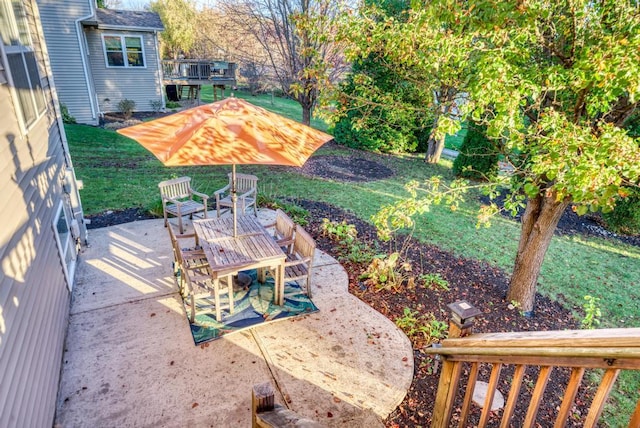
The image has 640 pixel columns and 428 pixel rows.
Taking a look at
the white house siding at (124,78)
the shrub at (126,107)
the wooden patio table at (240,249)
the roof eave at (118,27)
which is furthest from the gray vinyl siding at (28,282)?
the white house siding at (124,78)

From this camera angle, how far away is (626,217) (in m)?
8.98

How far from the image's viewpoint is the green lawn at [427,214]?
21.5ft

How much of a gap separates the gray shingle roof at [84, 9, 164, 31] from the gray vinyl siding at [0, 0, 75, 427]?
1454 centimetres

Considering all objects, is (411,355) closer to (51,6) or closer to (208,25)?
(51,6)

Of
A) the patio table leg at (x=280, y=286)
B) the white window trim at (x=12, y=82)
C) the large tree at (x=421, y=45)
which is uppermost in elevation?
the large tree at (x=421, y=45)

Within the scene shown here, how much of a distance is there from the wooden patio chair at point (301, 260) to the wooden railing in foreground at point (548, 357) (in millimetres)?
2711

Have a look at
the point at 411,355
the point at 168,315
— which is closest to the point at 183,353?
the point at 168,315

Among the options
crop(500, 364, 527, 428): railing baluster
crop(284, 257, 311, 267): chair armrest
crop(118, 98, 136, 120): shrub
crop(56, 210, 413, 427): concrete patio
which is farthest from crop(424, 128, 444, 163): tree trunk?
crop(118, 98, 136, 120): shrub

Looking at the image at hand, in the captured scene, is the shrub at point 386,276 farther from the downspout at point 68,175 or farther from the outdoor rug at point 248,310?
the downspout at point 68,175

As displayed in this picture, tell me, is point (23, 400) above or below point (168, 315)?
above

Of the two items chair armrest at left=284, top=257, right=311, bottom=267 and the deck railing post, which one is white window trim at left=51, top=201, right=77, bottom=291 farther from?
the deck railing post

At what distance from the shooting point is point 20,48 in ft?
13.5

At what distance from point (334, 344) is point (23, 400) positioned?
2984 mm

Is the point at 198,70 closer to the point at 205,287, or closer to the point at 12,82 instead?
the point at 12,82
